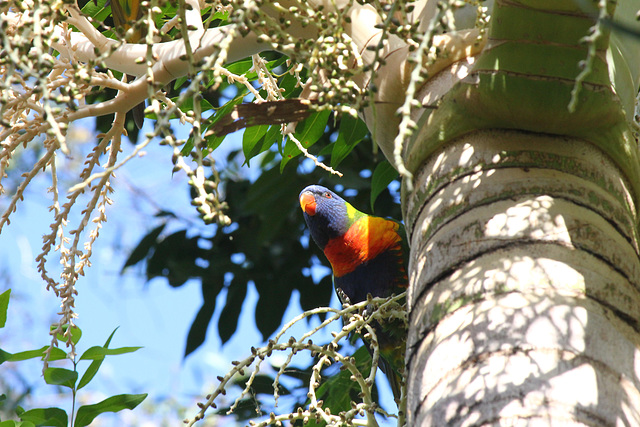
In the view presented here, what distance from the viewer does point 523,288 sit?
73cm

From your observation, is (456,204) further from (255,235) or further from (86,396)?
(86,396)

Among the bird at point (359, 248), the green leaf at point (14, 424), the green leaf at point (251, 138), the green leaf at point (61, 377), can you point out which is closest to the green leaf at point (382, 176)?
the green leaf at point (251, 138)

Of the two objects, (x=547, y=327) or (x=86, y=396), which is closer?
(x=547, y=327)

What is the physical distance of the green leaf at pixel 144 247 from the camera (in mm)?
3188

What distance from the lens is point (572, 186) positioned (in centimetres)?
82

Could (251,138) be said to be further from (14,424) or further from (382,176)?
(14,424)

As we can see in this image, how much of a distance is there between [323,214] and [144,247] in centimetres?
107

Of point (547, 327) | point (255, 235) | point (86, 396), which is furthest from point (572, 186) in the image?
point (86, 396)

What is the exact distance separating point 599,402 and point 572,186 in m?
0.29

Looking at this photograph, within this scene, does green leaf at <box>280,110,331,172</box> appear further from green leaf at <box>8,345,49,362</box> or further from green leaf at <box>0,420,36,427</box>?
green leaf at <box>0,420,36,427</box>

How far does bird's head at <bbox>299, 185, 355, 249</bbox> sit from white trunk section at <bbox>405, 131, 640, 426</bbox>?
182 centimetres

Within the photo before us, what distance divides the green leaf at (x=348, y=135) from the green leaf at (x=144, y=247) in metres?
1.57

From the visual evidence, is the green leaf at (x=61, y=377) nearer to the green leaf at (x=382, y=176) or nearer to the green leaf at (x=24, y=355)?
the green leaf at (x=24, y=355)

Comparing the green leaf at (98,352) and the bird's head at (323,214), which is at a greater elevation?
the bird's head at (323,214)
